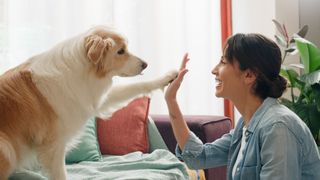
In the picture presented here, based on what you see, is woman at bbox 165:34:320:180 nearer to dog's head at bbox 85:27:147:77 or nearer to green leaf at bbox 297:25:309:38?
dog's head at bbox 85:27:147:77

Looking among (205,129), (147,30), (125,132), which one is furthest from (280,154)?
(147,30)

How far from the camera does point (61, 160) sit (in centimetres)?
162

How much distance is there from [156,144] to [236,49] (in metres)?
1.17

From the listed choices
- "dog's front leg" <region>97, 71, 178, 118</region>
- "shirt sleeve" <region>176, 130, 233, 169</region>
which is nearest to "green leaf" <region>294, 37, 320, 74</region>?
"dog's front leg" <region>97, 71, 178, 118</region>

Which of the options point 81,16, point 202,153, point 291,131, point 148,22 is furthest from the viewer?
point 148,22

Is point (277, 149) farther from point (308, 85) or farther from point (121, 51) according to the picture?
point (308, 85)

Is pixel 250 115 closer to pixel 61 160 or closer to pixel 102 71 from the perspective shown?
pixel 102 71

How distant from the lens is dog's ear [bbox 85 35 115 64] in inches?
62.2

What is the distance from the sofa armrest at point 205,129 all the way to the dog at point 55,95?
708 mm

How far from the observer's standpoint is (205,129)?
2.26 m

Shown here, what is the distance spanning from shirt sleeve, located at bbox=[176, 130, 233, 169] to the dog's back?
0.53 metres

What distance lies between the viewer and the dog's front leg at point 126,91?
1863mm

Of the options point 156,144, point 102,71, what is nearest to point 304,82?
point 156,144

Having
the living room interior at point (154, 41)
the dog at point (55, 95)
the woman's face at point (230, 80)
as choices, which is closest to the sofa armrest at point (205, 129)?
the living room interior at point (154, 41)
